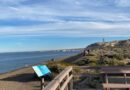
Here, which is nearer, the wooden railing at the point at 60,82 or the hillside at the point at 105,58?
the wooden railing at the point at 60,82

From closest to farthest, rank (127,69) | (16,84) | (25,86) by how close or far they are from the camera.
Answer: (127,69) < (25,86) < (16,84)

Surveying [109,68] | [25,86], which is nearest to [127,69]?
[109,68]

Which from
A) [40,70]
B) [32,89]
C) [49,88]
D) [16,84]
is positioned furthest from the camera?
[16,84]

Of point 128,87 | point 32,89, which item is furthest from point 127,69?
point 32,89

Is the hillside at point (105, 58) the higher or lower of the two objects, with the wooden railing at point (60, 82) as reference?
lower

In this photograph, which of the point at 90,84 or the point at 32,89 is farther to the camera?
the point at 32,89

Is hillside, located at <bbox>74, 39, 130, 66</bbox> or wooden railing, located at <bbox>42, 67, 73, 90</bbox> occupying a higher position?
wooden railing, located at <bbox>42, 67, 73, 90</bbox>

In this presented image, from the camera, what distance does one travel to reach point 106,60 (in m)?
25.7

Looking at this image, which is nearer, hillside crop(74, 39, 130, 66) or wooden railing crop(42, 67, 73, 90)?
wooden railing crop(42, 67, 73, 90)

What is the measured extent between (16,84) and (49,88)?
15.2 m

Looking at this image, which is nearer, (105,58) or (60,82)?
(60,82)

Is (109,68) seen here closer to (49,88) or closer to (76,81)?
(49,88)

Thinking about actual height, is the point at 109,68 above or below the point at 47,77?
above

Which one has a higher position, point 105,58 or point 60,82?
point 60,82
